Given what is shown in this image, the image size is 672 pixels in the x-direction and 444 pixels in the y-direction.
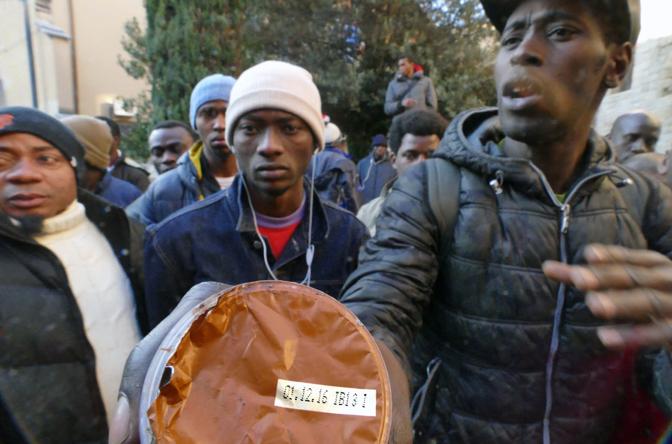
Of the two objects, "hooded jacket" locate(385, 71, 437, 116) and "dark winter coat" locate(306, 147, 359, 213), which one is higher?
"hooded jacket" locate(385, 71, 437, 116)

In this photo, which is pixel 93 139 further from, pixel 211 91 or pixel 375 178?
pixel 375 178

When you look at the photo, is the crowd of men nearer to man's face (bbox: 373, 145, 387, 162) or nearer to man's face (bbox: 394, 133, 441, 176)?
man's face (bbox: 394, 133, 441, 176)

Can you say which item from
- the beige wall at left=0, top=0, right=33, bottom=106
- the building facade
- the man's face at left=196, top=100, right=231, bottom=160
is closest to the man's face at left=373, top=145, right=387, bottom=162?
the man's face at left=196, top=100, right=231, bottom=160

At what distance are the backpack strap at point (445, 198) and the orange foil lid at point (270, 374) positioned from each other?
1.71 feet

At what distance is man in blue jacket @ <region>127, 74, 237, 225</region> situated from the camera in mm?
3025

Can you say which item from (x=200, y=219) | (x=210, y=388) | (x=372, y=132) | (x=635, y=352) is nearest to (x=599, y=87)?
(x=635, y=352)

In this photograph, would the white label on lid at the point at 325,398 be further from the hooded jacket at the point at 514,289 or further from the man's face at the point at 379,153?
the man's face at the point at 379,153

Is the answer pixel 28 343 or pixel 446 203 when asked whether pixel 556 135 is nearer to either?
pixel 446 203

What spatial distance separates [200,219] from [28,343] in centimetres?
74

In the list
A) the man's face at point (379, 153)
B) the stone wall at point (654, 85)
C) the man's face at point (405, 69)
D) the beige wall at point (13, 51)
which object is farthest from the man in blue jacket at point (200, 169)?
the beige wall at point (13, 51)

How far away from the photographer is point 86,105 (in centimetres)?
1455

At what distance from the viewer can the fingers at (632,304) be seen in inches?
36.9

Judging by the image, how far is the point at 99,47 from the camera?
47.8 ft

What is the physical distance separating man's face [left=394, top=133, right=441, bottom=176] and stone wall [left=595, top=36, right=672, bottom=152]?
258 inches
